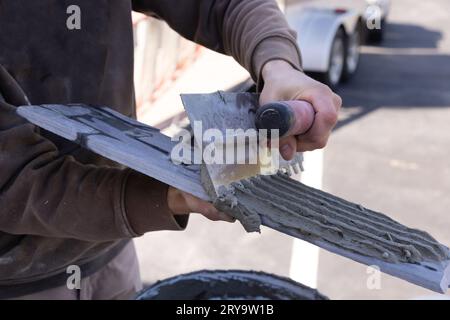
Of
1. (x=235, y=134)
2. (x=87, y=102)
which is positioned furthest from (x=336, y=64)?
(x=235, y=134)

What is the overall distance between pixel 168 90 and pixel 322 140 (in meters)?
3.35

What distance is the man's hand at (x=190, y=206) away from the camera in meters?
1.04

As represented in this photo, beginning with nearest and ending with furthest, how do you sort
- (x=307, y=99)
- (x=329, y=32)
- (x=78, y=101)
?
(x=307, y=99) < (x=78, y=101) < (x=329, y=32)

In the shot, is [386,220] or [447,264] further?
[386,220]

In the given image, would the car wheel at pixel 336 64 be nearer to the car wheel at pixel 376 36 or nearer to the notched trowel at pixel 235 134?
the car wheel at pixel 376 36

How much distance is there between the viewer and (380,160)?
4559mm

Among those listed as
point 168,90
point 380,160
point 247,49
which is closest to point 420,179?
point 380,160

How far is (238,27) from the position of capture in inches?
56.3

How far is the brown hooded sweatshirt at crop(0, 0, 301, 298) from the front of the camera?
113cm

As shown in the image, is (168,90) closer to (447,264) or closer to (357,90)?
(357,90)

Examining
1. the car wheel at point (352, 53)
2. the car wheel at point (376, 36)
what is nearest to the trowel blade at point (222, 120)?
the car wheel at point (352, 53)

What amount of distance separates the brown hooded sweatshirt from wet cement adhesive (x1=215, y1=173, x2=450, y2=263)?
0.18 m

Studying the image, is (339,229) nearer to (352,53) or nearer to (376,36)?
(352,53)

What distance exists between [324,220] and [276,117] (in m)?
0.19
